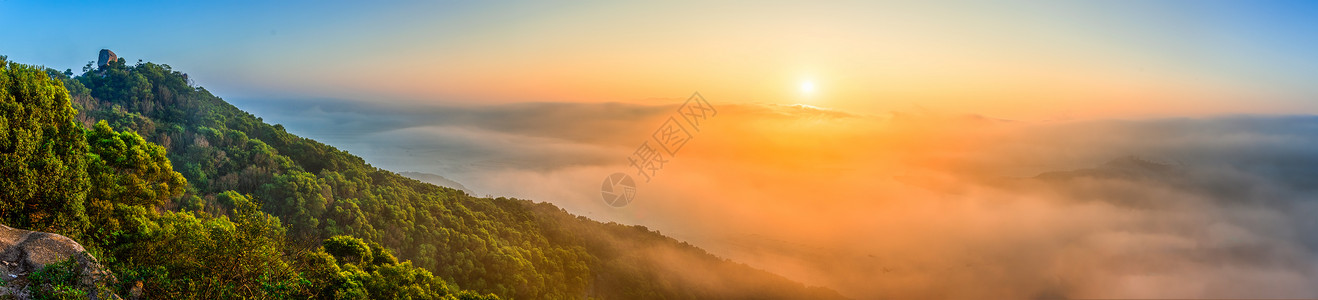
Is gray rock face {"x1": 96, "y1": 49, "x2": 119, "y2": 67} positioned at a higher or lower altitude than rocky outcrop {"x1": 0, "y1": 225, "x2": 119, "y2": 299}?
higher

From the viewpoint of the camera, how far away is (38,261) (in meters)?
14.2

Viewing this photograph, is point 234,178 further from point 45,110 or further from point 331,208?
point 45,110

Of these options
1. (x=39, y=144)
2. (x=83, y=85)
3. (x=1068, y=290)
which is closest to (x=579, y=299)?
(x=39, y=144)

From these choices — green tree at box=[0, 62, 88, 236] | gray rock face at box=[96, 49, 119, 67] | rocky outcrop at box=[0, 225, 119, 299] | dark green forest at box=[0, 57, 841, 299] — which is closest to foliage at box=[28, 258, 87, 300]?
rocky outcrop at box=[0, 225, 119, 299]

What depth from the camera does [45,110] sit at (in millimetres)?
19516

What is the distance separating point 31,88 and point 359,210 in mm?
25665

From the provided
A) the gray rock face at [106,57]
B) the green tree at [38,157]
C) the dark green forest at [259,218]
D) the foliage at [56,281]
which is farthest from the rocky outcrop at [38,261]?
the gray rock face at [106,57]

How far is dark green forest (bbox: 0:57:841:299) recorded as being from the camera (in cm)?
1711

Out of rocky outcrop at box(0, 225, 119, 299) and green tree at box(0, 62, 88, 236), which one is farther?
green tree at box(0, 62, 88, 236)

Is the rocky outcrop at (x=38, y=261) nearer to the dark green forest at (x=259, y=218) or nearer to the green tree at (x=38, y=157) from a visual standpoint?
the dark green forest at (x=259, y=218)

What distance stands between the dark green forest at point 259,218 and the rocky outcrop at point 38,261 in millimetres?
470

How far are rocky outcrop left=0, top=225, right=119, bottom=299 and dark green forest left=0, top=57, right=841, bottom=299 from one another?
470 mm

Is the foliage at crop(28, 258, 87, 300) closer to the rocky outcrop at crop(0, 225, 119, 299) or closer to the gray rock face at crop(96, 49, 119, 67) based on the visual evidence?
the rocky outcrop at crop(0, 225, 119, 299)

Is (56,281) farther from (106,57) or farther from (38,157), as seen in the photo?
(106,57)
